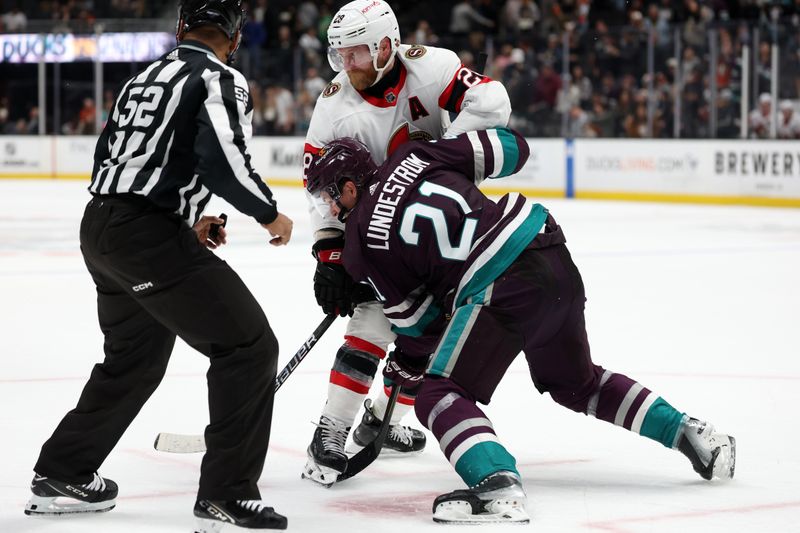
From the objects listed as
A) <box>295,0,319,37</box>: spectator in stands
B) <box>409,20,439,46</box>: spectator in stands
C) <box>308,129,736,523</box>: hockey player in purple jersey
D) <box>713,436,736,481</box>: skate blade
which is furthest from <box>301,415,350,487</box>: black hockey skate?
<box>295,0,319,37</box>: spectator in stands

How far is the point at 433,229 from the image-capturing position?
117 inches

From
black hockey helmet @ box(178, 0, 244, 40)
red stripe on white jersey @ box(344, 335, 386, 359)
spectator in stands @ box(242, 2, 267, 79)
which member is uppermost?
spectator in stands @ box(242, 2, 267, 79)

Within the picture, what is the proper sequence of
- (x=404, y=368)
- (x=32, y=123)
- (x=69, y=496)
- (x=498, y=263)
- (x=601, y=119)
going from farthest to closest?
1. (x=32, y=123)
2. (x=601, y=119)
3. (x=404, y=368)
4. (x=498, y=263)
5. (x=69, y=496)

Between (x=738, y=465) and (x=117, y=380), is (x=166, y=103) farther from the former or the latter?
(x=738, y=465)

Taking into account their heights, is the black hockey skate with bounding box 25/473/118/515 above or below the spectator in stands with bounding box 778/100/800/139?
below

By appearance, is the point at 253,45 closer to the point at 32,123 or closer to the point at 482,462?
the point at 32,123

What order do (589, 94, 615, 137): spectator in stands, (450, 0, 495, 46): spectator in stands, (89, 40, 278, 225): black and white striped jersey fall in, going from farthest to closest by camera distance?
(450, 0, 495, 46): spectator in stands, (589, 94, 615, 137): spectator in stands, (89, 40, 278, 225): black and white striped jersey

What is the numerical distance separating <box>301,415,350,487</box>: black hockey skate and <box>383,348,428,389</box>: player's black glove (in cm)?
21

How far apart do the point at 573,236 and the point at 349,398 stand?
7.01 meters

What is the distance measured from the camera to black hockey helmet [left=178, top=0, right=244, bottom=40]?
8.98ft

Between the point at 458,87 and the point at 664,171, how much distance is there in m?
11.0

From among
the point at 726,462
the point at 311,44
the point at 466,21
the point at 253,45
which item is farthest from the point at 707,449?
the point at 253,45

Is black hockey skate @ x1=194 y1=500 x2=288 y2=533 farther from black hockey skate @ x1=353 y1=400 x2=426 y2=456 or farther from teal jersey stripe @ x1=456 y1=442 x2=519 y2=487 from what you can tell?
black hockey skate @ x1=353 y1=400 x2=426 y2=456

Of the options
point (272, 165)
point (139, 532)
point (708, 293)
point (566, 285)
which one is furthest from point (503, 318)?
point (272, 165)
